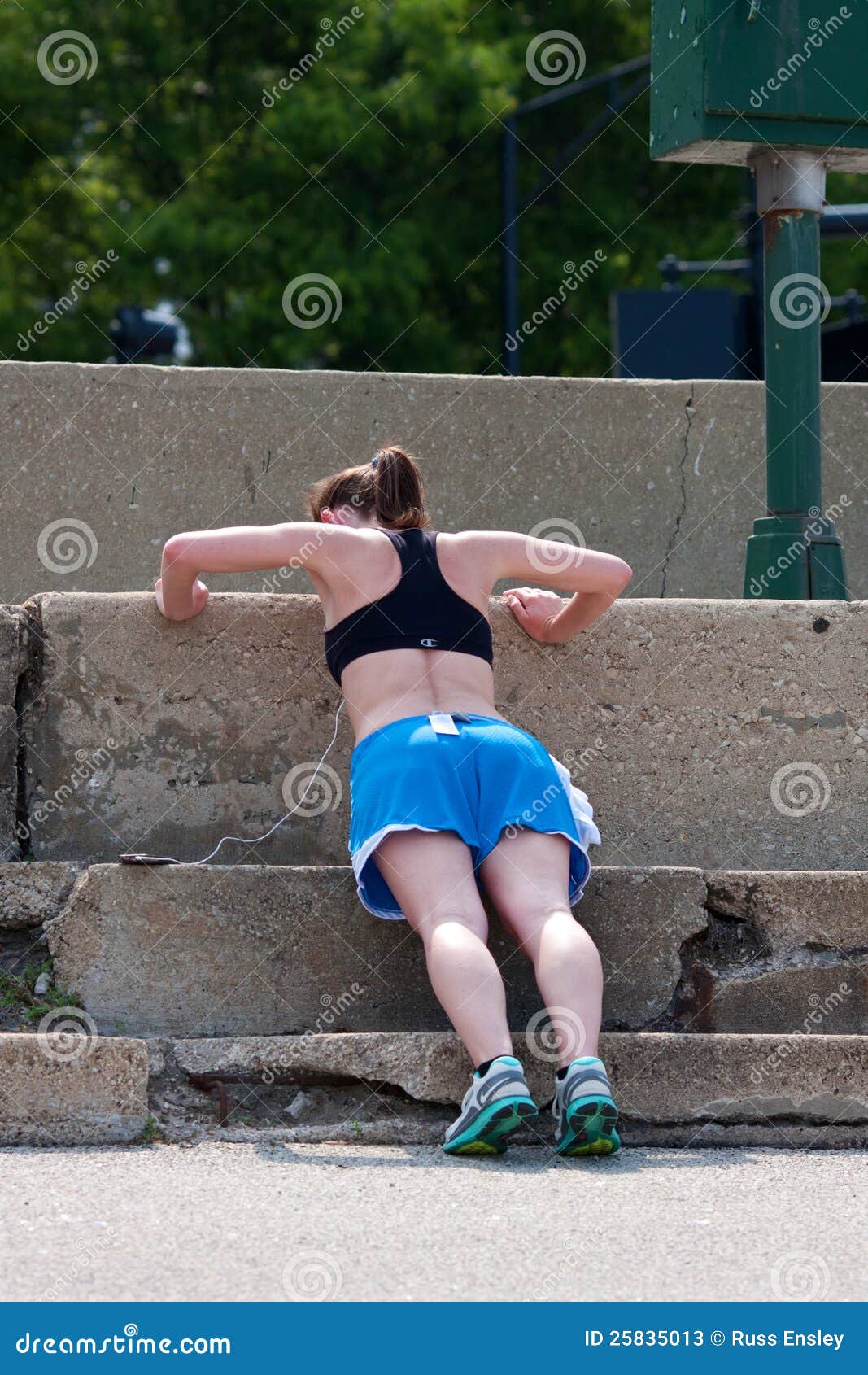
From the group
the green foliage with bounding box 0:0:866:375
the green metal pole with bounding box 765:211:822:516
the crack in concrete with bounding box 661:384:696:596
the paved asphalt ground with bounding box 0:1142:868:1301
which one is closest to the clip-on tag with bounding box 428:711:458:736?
the paved asphalt ground with bounding box 0:1142:868:1301

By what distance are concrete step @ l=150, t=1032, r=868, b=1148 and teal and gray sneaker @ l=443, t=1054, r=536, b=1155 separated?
24 cm

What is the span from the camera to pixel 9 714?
161 inches

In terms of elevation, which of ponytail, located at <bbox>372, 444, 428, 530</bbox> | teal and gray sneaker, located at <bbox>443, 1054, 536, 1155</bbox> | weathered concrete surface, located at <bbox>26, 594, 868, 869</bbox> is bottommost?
teal and gray sneaker, located at <bbox>443, 1054, 536, 1155</bbox>

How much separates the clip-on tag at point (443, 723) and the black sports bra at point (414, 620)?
22 centimetres

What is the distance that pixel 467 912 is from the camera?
349 cm

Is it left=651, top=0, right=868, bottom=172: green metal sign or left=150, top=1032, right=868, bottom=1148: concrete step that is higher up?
left=651, top=0, right=868, bottom=172: green metal sign

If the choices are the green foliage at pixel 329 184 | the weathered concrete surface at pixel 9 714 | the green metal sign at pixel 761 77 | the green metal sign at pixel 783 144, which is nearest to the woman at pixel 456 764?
the weathered concrete surface at pixel 9 714

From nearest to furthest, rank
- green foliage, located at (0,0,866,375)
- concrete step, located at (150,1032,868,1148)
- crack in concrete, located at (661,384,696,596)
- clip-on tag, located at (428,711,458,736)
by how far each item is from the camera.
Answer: concrete step, located at (150,1032,868,1148), clip-on tag, located at (428,711,458,736), crack in concrete, located at (661,384,696,596), green foliage, located at (0,0,866,375)

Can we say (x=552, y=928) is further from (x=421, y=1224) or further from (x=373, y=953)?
(x=421, y=1224)

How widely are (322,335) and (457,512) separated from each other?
907 centimetres

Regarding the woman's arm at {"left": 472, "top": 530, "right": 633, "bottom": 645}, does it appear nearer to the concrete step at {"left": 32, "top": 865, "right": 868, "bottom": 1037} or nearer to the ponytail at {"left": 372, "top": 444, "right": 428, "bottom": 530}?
the ponytail at {"left": 372, "top": 444, "right": 428, "bottom": 530}

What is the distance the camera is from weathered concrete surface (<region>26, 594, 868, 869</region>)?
161 inches

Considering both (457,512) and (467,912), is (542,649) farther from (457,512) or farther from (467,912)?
(457,512)

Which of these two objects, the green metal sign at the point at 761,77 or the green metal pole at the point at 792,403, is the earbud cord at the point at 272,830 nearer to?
the green metal pole at the point at 792,403
